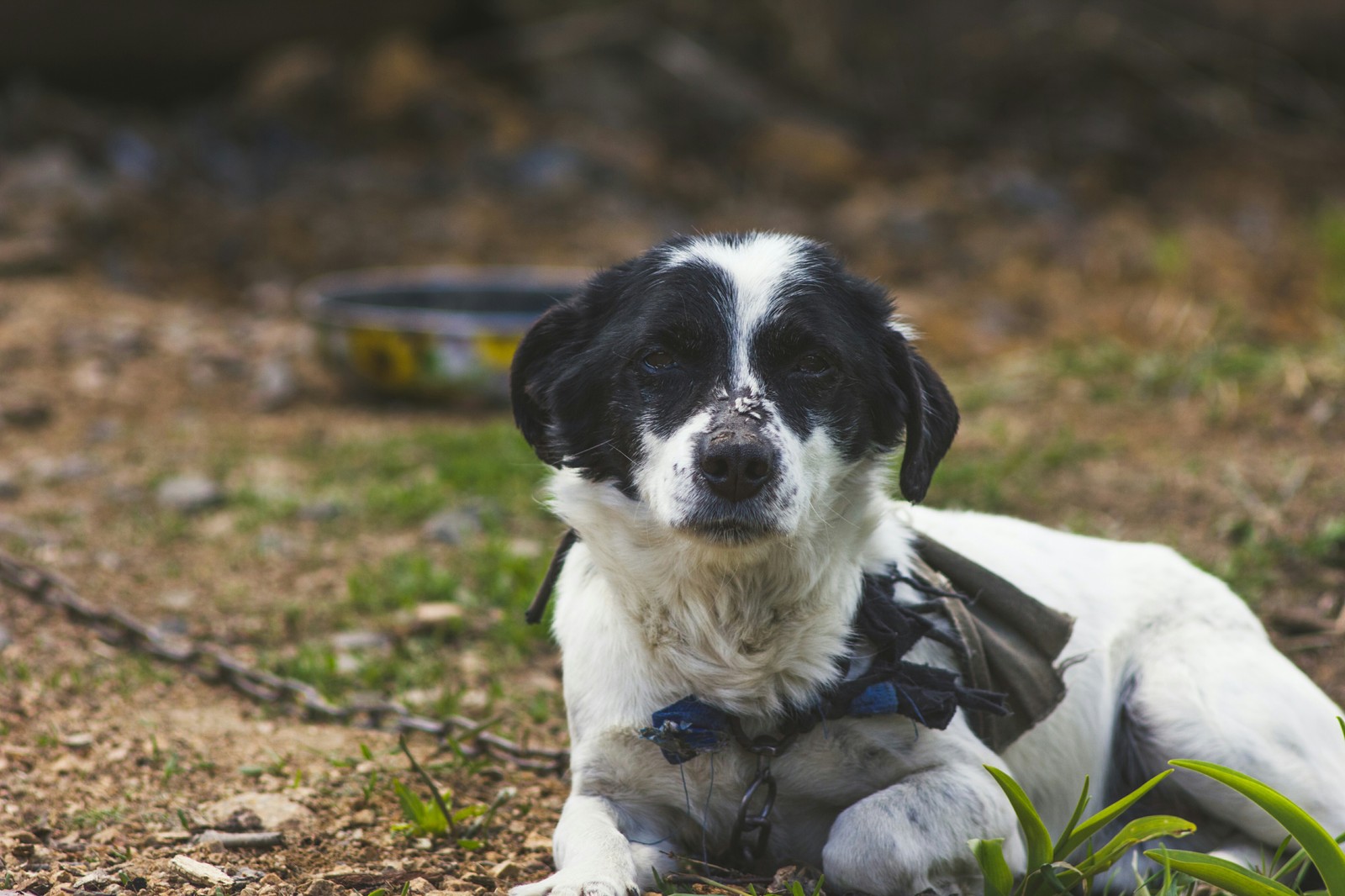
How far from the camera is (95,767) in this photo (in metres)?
3.13

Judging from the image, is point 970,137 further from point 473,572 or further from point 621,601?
point 621,601

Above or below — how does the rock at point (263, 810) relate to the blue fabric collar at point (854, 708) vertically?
below

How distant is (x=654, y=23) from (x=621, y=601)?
34.5ft

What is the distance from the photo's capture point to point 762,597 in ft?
8.83

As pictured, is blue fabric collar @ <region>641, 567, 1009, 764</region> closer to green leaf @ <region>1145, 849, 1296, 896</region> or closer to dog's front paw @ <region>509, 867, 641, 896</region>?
dog's front paw @ <region>509, 867, 641, 896</region>

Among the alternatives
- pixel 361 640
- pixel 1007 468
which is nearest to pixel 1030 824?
pixel 361 640

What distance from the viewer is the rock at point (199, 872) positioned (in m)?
2.52

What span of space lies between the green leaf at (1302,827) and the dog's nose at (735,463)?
3.01 feet

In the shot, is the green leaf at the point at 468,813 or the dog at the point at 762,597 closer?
the dog at the point at 762,597

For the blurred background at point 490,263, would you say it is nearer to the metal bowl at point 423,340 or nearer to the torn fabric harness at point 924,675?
the metal bowl at point 423,340

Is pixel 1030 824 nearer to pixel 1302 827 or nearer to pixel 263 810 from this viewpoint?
pixel 1302 827

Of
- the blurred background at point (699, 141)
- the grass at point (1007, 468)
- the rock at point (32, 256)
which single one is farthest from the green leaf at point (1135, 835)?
the rock at point (32, 256)

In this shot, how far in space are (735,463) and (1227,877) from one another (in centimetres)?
116

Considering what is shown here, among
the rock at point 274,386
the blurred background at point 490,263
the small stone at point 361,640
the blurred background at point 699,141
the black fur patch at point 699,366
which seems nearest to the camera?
the black fur patch at point 699,366
